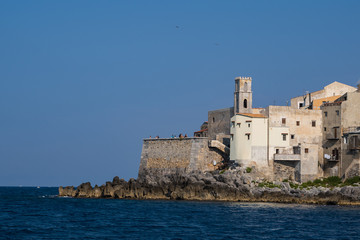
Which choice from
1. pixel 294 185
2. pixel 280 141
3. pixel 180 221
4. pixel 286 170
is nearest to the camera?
pixel 180 221

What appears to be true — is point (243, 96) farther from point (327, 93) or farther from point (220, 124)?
point (327, 93)

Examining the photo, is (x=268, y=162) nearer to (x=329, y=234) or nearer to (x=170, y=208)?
(x=170, y=208)

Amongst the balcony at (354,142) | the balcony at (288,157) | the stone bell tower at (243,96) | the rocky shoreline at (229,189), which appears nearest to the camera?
the rocky shoreline at (229,189)

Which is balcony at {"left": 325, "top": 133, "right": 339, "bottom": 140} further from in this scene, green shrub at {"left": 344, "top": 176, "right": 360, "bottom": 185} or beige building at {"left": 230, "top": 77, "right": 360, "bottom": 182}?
green shrub at {"left": 344, "top": 176, "right": 360, "bottom": 185}

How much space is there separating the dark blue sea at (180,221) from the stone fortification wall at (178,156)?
7088mm

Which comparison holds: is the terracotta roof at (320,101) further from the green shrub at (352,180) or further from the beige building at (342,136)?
the green shrub at (352,180)

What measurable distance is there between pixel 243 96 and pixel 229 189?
1041 cm

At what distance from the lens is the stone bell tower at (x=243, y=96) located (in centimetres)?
6450

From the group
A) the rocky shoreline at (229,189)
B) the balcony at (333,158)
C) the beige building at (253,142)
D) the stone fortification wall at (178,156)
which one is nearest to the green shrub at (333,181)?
the balcony at (333,158)

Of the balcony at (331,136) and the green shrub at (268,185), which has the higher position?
the balcony at (331,136)

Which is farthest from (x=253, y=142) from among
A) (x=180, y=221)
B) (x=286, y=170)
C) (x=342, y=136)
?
(x=180, y=221)

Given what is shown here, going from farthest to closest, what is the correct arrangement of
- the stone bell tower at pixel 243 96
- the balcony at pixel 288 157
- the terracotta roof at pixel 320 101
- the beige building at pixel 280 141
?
the terracotta roof at pixel 320 101 → the stone bell tower at pixel 243 96 → the beige building at pixel 280 141 → the balcony at pixel 288 157

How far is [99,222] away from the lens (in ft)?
153

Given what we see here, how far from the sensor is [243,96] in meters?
64.8
